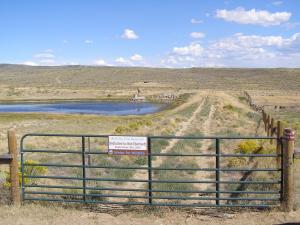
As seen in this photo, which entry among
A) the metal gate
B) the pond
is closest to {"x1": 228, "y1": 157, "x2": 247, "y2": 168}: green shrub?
the metal gate

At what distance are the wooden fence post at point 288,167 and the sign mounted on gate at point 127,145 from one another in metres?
2.46

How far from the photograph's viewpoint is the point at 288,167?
812 centimetres

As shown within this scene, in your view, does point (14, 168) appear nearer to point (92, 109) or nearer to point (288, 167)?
point (288, 167)

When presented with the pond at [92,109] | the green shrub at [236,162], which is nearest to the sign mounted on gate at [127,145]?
the green shrub at [236,162]

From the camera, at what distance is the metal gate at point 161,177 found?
838 centimetres

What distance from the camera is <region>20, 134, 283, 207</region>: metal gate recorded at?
8.38 m

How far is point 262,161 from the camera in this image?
14.5 m

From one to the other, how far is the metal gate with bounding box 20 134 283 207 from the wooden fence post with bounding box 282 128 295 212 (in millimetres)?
150

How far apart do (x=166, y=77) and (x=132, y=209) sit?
543ft

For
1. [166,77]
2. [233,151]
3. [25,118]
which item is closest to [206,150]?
[233,151]

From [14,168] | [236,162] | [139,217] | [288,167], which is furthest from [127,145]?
[236,162]

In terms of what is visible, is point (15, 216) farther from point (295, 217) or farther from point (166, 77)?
point (166, 77)

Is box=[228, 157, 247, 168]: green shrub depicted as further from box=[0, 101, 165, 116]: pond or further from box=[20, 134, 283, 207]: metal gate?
box=[0, 101, 165, 116]: pond

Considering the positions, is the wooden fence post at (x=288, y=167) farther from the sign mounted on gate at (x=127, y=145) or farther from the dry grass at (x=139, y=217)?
the sign mounted on gate at (x=127, y=145)
